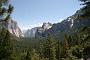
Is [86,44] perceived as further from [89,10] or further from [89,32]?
[89,10]

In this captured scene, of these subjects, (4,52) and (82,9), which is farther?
(4,52)

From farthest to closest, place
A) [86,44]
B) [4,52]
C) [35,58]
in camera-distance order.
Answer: [35,58] → [4,52] → [86,44]

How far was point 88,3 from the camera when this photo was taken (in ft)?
57.8

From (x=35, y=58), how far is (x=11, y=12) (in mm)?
63080

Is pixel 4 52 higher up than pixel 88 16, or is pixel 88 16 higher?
pixel 88 16

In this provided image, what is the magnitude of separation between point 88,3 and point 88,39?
8.71 feet

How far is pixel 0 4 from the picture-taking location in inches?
675

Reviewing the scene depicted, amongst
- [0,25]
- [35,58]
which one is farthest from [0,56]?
[35,58]

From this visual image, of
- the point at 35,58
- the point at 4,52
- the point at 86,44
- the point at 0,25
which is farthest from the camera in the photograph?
the point at 35,58

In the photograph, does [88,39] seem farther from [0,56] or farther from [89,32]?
[0,56]

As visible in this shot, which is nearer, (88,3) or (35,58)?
(88,3)

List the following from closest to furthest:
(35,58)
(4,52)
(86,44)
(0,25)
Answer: (0,25), (86,44), (4,52), (35,58)

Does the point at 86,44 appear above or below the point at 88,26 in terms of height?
below

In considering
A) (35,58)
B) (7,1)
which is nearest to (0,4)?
(7,1)
